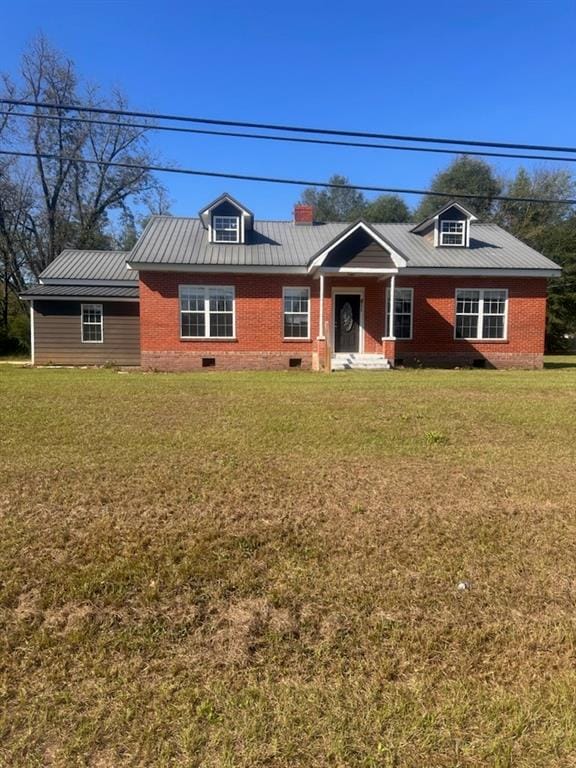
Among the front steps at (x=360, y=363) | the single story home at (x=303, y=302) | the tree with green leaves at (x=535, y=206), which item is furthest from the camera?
the tree with green leaves at (x=535, y=206)

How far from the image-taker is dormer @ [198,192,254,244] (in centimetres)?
2048

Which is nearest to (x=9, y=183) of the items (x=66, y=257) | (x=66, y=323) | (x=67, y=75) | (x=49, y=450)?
(x=67, y=75)

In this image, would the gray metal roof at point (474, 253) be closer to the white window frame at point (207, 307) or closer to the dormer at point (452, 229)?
the dormer at point (452, 229)

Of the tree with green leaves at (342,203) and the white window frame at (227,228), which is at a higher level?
the tree with green leaves at (342,203)

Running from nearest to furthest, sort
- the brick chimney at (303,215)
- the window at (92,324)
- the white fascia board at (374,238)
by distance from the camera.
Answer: the white fascia board at (374,238) → the window at (92,324) → the brick chimney at (303,215)

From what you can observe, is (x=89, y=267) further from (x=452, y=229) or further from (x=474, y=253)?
(x=474, y=253)

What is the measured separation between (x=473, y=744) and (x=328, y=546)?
181 centimetres

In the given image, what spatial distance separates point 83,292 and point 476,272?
49.3 ft

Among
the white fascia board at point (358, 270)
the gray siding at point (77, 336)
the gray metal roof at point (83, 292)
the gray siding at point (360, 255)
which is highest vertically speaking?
the gray siding at point (360, 255)

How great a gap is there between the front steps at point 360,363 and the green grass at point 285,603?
38.1 feet

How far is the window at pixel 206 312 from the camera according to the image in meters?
19.2

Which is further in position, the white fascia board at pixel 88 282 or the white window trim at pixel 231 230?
the white fascia board at pixel 88 282

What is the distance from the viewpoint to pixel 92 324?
22.1 m

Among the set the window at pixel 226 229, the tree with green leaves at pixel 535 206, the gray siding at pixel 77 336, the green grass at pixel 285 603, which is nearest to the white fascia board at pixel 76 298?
the gray siding at pixel 77 336
